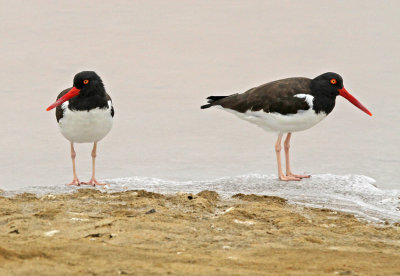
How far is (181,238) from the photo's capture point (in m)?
4.67

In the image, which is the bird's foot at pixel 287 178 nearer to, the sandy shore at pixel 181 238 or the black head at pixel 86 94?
the sandy shore at pixel 181 238

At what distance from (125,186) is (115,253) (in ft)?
12.2

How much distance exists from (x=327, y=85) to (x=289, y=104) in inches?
25.6

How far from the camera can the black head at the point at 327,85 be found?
8.57 metres

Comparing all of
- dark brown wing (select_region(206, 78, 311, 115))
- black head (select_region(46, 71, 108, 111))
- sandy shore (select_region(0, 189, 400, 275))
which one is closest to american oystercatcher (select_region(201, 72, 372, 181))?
dark brown wing (select_region(206, 78, 311, 115))

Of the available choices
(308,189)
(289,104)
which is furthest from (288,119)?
(308,189)

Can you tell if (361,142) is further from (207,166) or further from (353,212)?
(353,212)

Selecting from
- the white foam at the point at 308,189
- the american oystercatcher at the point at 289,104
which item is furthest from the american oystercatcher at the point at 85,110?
the american oystercatcher at the point at 289,104

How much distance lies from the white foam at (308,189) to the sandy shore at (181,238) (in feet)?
1.84

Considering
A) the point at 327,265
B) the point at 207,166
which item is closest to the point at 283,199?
the point at 207,166

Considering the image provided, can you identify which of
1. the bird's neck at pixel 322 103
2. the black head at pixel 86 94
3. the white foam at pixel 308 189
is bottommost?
the white foam at pixel 308 189

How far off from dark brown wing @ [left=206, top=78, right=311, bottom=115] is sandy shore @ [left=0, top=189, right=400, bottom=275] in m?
1.90

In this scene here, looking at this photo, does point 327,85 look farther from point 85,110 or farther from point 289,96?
point 85,110

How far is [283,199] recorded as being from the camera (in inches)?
275
